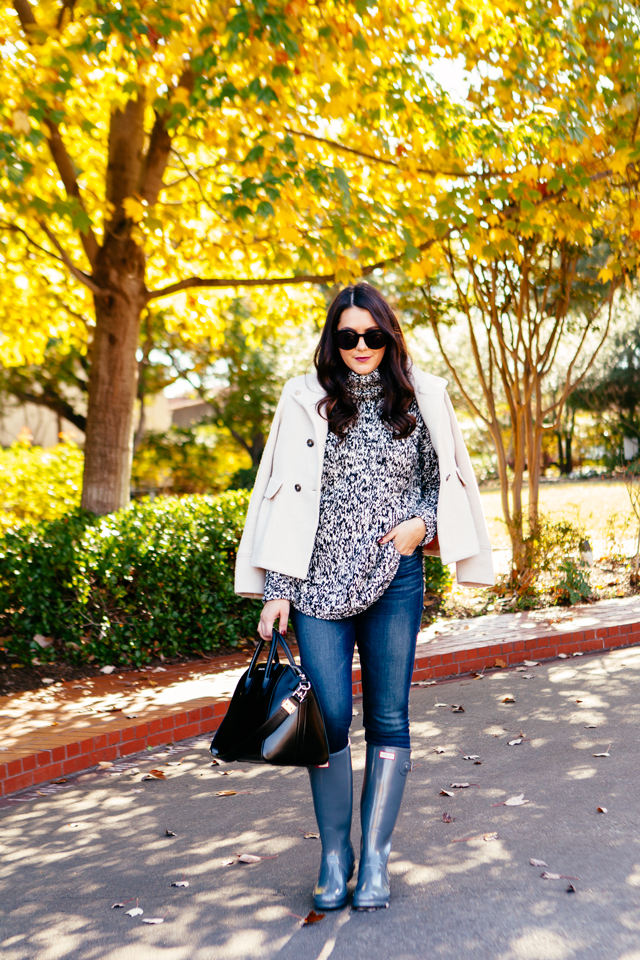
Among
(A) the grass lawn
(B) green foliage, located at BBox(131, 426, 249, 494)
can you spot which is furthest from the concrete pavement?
(B) green foliage, located at BBox(131, 426, 249, 494)

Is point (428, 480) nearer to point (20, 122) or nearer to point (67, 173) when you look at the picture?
point (20, 122)

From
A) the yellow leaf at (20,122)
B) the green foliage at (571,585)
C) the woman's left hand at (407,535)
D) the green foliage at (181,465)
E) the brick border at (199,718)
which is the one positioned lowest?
the brick border at (199,718)

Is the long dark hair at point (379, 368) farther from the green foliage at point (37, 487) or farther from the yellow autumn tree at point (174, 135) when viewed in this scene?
the green foliage at point (37, 487)

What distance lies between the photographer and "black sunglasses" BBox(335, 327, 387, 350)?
8.82ft

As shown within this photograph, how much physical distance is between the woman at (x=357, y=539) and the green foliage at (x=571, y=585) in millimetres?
5308

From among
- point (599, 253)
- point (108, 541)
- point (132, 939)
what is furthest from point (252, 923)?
point (599, 253)

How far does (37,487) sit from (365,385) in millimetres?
10685

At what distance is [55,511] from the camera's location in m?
12.0

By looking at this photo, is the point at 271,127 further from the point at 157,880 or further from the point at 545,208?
the point at 157,880

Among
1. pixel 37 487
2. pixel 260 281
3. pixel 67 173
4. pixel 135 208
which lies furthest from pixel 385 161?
pixel 37 487

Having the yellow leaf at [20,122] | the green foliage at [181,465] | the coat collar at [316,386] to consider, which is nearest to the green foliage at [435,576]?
the yellow leaf at [20,122]

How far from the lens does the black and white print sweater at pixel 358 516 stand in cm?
262

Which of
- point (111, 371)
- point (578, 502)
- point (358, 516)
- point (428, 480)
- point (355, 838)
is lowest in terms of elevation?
point (355, 838)

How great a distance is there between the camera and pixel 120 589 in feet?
19.6
